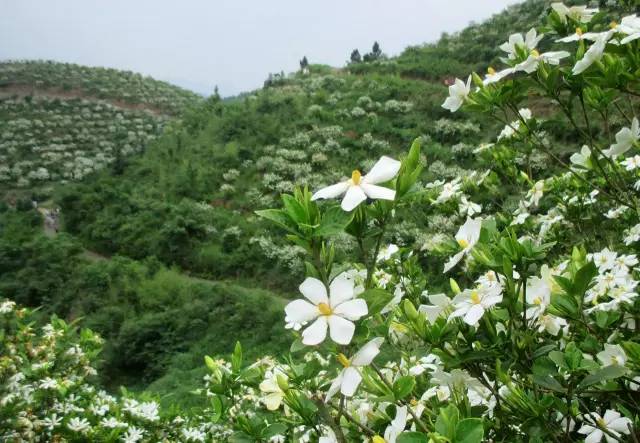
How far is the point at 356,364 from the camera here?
0.73m

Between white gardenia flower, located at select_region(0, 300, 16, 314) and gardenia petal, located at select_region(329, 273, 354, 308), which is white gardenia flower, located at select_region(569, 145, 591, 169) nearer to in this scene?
gardenia petal, located at select_region(329, 273, 354, 308)

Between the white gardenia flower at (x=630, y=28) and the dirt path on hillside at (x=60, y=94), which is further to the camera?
the dirt path on hillside at (x=60, y=94)

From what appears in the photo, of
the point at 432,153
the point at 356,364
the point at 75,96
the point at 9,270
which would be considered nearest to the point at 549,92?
the point at 356,364

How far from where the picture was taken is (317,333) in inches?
27.2

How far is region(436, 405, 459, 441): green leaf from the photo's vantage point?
655mm

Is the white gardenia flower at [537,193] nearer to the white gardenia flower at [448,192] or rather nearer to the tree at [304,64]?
the white gardenia flower at [448,192]

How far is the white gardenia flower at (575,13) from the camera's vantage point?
1264 millimetres

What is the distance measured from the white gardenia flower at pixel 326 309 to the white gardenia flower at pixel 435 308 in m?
0.24

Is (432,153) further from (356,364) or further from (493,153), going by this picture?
(356,364)

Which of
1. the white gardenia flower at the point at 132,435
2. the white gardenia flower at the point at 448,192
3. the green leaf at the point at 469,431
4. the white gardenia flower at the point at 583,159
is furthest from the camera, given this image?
the white gardenia flower at the point at 132,435

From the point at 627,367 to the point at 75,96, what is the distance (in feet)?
122

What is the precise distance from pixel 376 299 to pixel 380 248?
76 centimetres

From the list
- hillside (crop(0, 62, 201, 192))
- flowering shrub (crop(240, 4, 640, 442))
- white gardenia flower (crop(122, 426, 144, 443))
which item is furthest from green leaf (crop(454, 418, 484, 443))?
hillside (crop(0, 62, 201, 192))

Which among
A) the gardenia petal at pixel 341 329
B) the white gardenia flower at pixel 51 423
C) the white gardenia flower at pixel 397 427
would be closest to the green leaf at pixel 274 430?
the white gardenia flower at pixel 397 427
